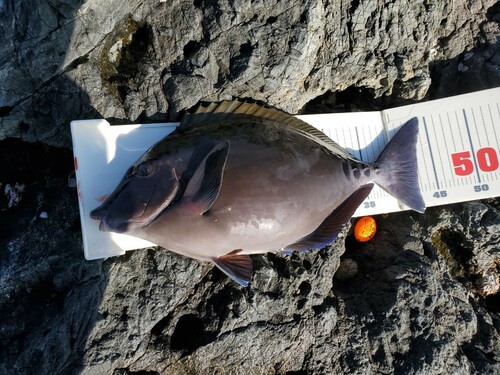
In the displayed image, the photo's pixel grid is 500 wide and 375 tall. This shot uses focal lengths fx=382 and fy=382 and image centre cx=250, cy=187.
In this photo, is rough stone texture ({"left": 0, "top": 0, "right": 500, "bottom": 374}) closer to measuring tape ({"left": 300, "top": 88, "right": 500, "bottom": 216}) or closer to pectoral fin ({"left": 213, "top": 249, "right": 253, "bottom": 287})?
pectoral fin ({"left": 213, "top": 249, "right": 253, "bottom": 287})

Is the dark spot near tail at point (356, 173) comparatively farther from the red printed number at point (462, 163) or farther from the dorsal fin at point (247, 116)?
the red printed number at point (462, 163)

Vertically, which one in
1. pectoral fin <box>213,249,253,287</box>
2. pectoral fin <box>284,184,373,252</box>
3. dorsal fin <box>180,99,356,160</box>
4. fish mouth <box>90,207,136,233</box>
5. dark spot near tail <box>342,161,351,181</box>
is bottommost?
pectoral fin <box>213,249,253,287</box>

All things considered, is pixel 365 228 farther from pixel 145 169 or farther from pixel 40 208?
pixel 40 208

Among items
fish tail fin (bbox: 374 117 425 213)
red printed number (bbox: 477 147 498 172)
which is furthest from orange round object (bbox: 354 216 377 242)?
red printed number (bbox: 477 147 498 172)

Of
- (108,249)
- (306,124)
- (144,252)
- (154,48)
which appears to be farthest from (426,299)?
(154,48)

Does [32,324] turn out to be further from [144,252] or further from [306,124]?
[306,124]

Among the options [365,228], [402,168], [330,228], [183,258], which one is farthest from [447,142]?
[183,258]
